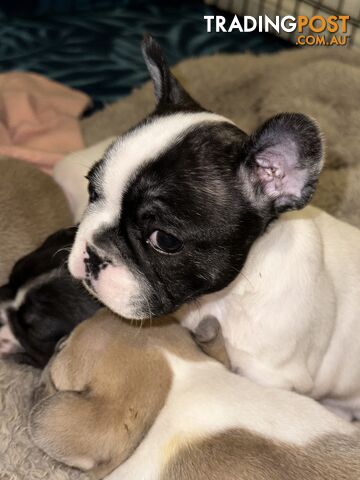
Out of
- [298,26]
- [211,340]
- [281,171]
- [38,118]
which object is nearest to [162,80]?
[281,171]

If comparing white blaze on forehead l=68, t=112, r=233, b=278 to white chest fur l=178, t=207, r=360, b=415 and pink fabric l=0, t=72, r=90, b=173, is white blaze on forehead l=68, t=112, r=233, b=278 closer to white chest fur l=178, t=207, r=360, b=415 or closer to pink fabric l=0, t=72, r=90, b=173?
white chest fur l=178, t=207, r=360, b=415

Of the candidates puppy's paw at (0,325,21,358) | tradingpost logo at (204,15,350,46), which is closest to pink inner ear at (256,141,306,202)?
puppy's paw at (0,325,21,358)

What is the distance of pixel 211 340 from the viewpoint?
237cm

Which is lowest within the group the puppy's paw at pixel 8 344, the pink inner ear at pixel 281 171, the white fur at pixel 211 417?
the puppy's paw at pixel 8 344

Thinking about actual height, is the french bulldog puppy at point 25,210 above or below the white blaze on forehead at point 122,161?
below

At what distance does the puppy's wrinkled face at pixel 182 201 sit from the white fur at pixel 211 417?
265 millimetres

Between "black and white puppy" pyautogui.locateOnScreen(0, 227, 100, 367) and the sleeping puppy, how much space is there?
434 millimetres

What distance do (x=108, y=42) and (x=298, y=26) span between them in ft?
4.86

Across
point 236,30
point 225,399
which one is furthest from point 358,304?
point 236,30

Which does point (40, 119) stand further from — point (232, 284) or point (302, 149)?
point (302, 149)

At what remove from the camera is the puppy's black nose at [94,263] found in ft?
6.88

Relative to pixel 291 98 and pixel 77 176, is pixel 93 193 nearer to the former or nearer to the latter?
pixel 77 176

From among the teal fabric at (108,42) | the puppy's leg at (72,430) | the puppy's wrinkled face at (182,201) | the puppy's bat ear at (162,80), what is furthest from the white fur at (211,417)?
the teal fabric at (108,42)

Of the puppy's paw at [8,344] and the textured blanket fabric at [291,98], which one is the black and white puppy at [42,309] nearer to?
the puppy's paw at [8,344]
